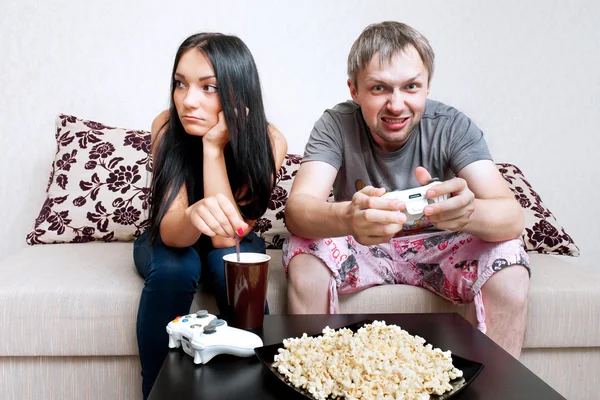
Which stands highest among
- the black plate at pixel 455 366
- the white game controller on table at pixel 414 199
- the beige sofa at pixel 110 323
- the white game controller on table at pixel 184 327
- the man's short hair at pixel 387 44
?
the man's short hair at pixel 387 44

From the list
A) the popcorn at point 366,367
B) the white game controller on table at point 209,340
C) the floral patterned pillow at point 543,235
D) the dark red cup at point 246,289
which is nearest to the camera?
the popcorn at point 366,367

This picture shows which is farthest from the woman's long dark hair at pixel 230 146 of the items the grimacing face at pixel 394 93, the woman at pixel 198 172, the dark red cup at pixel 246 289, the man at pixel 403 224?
the dark red cup at pixel 246 289

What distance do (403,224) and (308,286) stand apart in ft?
0.93

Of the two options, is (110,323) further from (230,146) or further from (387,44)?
(387,44)

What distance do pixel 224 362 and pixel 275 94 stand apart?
1.42 metres

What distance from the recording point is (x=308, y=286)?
1.25 m

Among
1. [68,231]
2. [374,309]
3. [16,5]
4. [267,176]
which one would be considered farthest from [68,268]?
[16,5]

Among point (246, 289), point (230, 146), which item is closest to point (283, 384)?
point (246, 289)

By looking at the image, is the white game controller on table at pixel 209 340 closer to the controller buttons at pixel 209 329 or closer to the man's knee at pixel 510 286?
the controller buttons at pixel 209 329

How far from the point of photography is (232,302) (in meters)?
0.95

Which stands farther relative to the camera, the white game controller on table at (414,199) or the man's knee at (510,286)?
the man's knee at (510,286)

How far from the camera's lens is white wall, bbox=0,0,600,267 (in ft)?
6.67

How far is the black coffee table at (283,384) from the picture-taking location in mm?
740

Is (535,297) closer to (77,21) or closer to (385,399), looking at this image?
(385,399)
